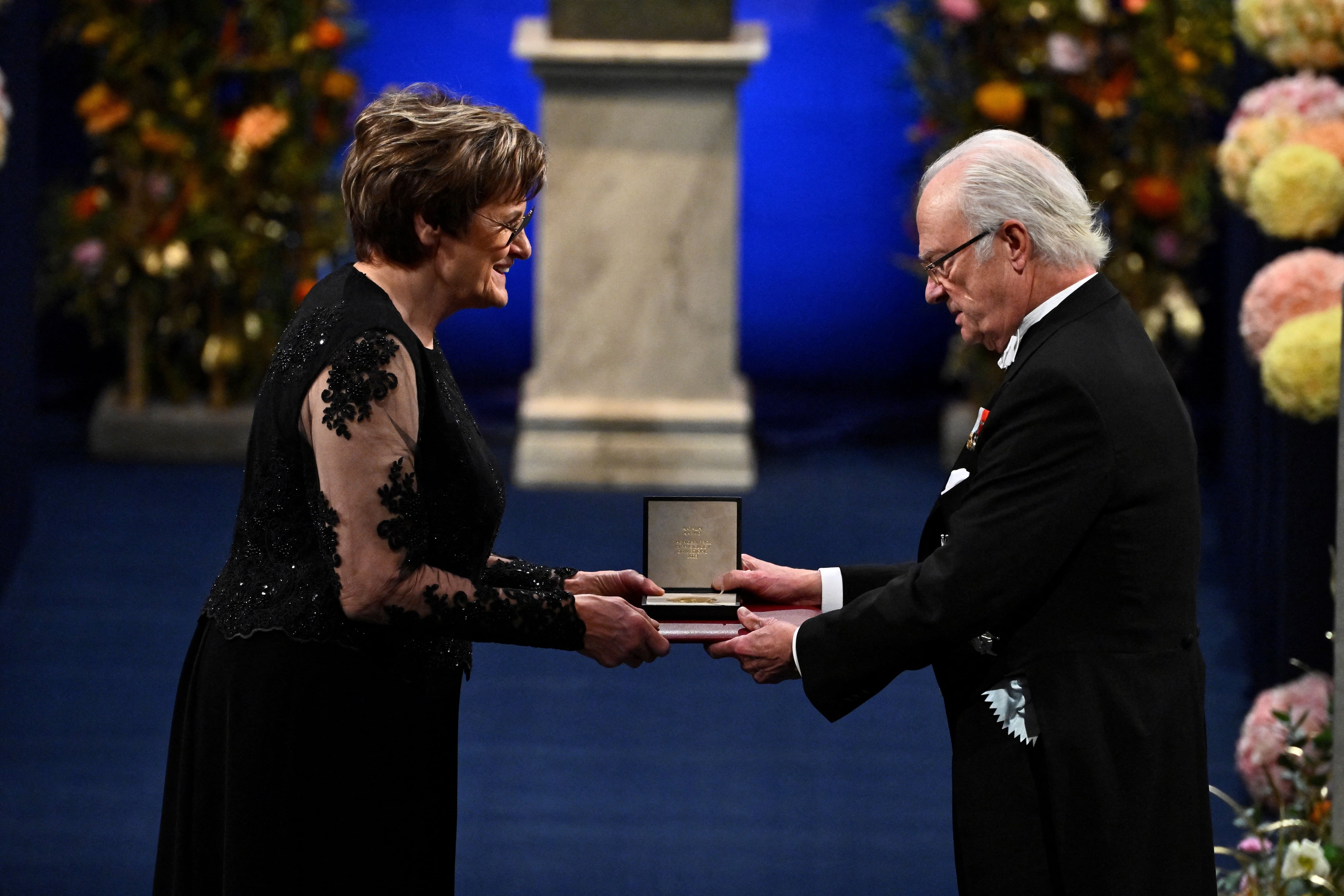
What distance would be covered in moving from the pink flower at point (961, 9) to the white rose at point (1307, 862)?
3958 millimetres

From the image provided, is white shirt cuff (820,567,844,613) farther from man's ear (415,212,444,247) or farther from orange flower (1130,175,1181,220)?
orange flower (1130,175,1181,220)

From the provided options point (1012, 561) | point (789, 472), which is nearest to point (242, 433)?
point (789, 472)

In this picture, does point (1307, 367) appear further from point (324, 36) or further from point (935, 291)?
point (324, 36)

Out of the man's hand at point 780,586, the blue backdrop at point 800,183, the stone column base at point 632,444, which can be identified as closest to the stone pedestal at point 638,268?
the stone column base at point 632,444

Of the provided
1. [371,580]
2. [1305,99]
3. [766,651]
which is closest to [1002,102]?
[1305,99]

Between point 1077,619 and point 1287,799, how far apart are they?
65.5 inches

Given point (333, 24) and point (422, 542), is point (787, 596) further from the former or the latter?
point (333, 24)

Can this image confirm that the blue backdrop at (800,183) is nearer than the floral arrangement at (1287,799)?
No

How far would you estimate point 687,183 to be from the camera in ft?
20.7

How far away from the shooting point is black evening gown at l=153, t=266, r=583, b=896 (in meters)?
2.17

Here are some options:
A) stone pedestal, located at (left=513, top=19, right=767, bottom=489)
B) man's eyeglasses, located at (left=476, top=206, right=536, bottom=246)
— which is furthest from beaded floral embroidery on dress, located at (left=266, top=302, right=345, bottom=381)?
stone pedestal, located at (left=513, top=19, right=767, bottom=489)

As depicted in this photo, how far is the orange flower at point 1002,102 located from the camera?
20.7ft

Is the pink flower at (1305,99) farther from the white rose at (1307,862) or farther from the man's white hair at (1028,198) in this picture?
the man's white hair at (1028,198)

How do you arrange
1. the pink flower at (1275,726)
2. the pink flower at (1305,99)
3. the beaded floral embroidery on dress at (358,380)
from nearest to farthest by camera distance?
the beaded floral embroidery on dress at (358,380), the pink flower at (1275,726), the pink flower at (1305,99)
